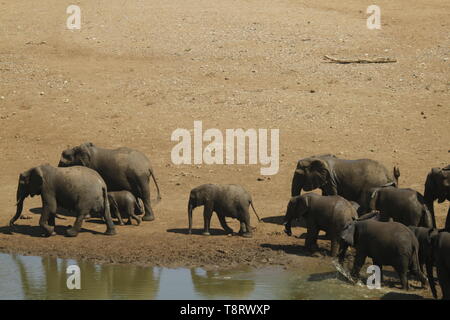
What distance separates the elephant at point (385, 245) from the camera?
56.4 feet

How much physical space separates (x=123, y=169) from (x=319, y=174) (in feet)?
13.8

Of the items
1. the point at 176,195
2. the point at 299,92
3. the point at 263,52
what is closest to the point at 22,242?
the point at 176,195

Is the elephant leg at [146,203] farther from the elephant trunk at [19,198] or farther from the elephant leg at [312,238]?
the elephant leg at [312,238]

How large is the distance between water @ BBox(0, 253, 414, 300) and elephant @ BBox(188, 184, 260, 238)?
1.96m

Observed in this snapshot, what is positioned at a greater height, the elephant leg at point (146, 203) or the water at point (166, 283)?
the elephant leg at point (146, 203)

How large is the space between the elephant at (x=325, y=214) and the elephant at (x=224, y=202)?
130cm

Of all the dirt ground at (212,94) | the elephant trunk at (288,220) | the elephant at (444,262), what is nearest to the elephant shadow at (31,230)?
the dirt ground at (212,94)

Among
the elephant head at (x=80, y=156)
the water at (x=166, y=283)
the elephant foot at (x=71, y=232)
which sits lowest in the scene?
the water at (x=166, y=283)

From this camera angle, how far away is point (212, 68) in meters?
33.8

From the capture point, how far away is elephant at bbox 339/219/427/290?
677 inches

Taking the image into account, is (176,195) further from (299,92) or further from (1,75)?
(1,75)

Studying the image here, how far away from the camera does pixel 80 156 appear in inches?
903
